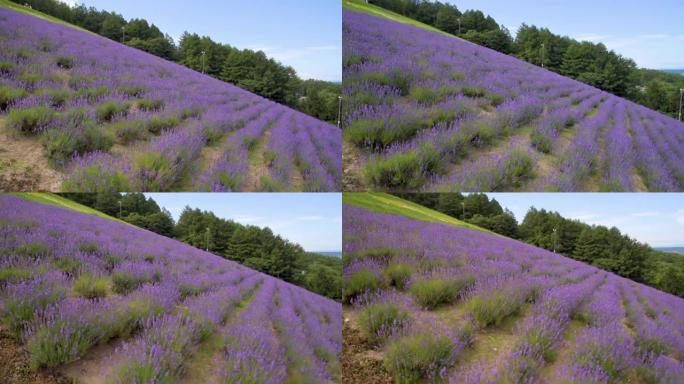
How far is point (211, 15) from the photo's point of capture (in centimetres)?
308

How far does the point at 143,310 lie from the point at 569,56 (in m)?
3.73

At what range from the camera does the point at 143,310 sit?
2.70 meters

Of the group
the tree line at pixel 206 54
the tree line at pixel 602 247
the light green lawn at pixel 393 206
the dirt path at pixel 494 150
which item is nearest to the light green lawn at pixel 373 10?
the tree line at pixel 206 54

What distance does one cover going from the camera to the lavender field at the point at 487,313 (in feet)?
8.39

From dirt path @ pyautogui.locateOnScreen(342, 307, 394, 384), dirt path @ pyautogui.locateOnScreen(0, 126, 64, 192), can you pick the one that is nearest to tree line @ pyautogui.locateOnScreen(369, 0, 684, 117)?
dirt path @ pyautogui.locateOnScreen(342, 307, 394, 384)

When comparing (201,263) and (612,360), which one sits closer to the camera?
(612,360)

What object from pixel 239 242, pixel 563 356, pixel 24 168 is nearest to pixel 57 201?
pixel 24 168

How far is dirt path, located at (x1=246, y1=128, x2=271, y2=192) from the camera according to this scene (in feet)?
8.59

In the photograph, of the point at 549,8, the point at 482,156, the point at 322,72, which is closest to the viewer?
the point at 482,156

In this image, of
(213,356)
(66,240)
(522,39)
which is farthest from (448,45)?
(66,240)

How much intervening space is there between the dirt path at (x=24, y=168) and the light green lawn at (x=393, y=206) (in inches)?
73.7

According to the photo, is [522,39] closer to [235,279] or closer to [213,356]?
[235,279]

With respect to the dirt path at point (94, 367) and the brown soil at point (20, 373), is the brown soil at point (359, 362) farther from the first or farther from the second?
the brown soil at point (20, 373)

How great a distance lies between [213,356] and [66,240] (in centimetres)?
159
